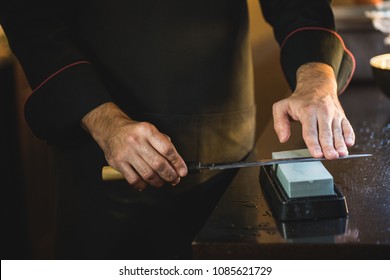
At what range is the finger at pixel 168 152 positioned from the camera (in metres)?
1.07

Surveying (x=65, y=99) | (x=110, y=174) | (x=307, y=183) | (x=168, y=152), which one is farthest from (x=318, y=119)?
(x=65, y=99)

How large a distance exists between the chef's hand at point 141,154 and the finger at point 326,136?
26 cm

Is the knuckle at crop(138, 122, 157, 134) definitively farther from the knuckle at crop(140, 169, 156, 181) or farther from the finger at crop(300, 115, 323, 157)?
the finger at crop(300, 115, 323, 157)

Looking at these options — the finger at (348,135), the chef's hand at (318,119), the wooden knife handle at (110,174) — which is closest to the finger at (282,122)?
the chef's hand at (318,119)

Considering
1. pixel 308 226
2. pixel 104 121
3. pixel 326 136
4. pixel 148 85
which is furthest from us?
pixel 148 85

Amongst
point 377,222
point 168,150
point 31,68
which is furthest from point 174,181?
point 31,68

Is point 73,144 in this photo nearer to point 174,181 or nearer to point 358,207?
point 174,181

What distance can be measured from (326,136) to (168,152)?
11.6 inches

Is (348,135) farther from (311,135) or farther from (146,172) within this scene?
(146,172)

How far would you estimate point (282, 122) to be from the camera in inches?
43.3

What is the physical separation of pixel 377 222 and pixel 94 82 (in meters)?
0.68

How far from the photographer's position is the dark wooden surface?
2.86 feet

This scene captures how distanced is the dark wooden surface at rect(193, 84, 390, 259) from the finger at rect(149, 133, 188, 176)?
0.10 meters

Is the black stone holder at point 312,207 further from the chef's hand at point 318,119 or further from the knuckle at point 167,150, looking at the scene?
the knuckle at point 167,150
